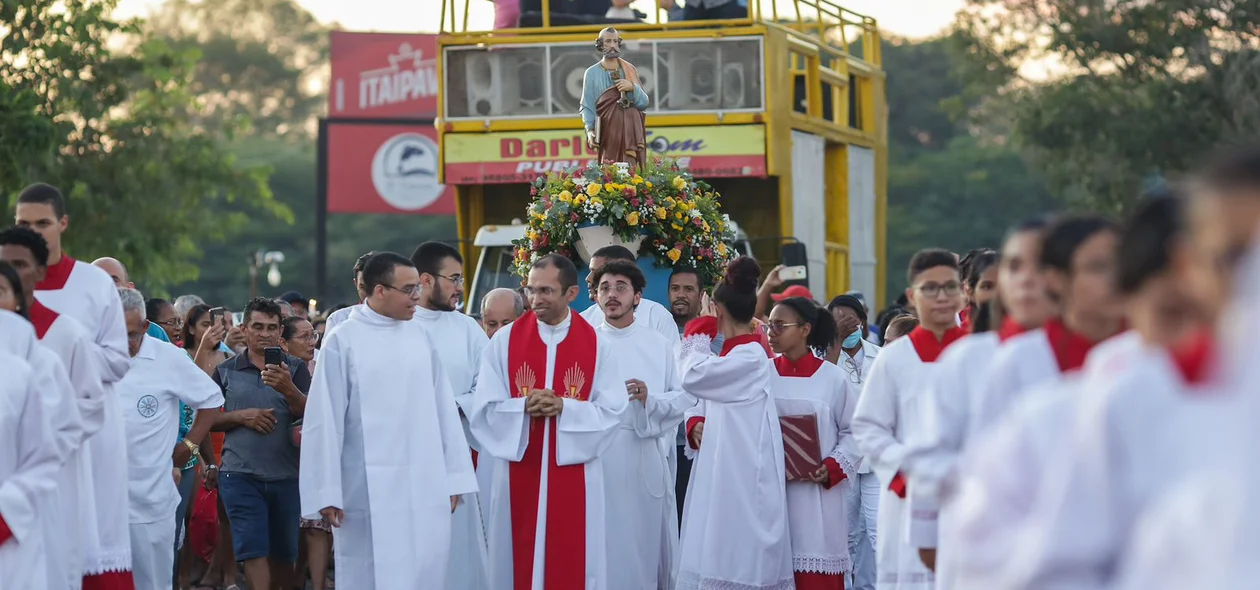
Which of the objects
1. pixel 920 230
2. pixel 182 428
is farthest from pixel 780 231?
pixel 920 230

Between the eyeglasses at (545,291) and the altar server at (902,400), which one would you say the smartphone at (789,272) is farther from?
the altar server at (902,400)

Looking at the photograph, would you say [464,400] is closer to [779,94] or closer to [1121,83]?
[779,94]

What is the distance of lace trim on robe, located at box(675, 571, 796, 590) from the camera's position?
30.7ft

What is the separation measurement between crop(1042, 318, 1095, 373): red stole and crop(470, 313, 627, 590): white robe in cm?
432

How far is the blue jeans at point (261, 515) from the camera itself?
33.8ft

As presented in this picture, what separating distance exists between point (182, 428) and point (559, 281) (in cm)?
292

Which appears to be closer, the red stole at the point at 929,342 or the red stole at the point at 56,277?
the red stole at the point at 929,342

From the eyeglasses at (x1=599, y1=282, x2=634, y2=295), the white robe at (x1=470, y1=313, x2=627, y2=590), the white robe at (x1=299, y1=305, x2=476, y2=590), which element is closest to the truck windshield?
the eyeglasses at (x1=599, y1=282, x2=634, y2=295)

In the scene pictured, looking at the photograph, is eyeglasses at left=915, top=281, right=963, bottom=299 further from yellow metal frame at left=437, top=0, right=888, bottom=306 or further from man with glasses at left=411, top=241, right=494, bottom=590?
yellow metal frame at left=437, top=0, right=888, bottom=306

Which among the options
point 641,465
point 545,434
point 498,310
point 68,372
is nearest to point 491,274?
point 498,310

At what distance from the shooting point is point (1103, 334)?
512cm

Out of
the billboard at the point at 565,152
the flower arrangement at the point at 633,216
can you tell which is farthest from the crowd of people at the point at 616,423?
the billboard at the point at 565,152

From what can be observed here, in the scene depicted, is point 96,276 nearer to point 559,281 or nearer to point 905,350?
point 559,281

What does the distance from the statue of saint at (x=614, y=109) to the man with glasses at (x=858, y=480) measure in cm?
167
